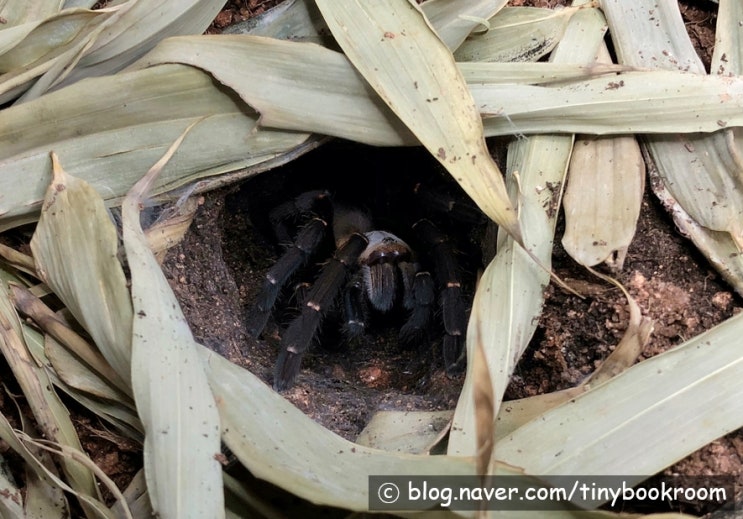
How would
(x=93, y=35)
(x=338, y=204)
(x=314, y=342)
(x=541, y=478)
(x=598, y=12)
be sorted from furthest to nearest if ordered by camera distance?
1. (x=338, y=204)
2. (x=314, y=342)
3. (x=598, y=12)
4. (x=93, y=35)
5. (x=541, y=478)

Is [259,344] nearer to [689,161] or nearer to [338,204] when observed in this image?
[338,204]

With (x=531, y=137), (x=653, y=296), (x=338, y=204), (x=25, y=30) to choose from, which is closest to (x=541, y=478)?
(x=653, y=296)

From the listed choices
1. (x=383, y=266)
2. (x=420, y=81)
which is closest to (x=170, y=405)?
(x=420, y=81)

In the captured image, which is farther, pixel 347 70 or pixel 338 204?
pixel 338 204

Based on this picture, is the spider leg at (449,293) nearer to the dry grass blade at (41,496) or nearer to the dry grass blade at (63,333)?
the dry grass blade at (63,333)

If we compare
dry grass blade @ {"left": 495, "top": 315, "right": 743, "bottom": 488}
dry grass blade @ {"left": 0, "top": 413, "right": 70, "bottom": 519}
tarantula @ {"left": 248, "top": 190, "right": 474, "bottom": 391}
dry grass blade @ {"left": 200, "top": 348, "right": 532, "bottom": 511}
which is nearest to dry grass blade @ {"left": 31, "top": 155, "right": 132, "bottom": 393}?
dry grass blade @ {"left": 200, "top": 348, "right": 532, "bottom": 511}

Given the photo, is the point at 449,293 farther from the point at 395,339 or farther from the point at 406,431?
the point at 406,431

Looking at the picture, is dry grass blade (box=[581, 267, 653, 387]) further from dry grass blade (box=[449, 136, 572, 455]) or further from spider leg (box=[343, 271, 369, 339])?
spider leg (box=[343, 271, 369, 339])
